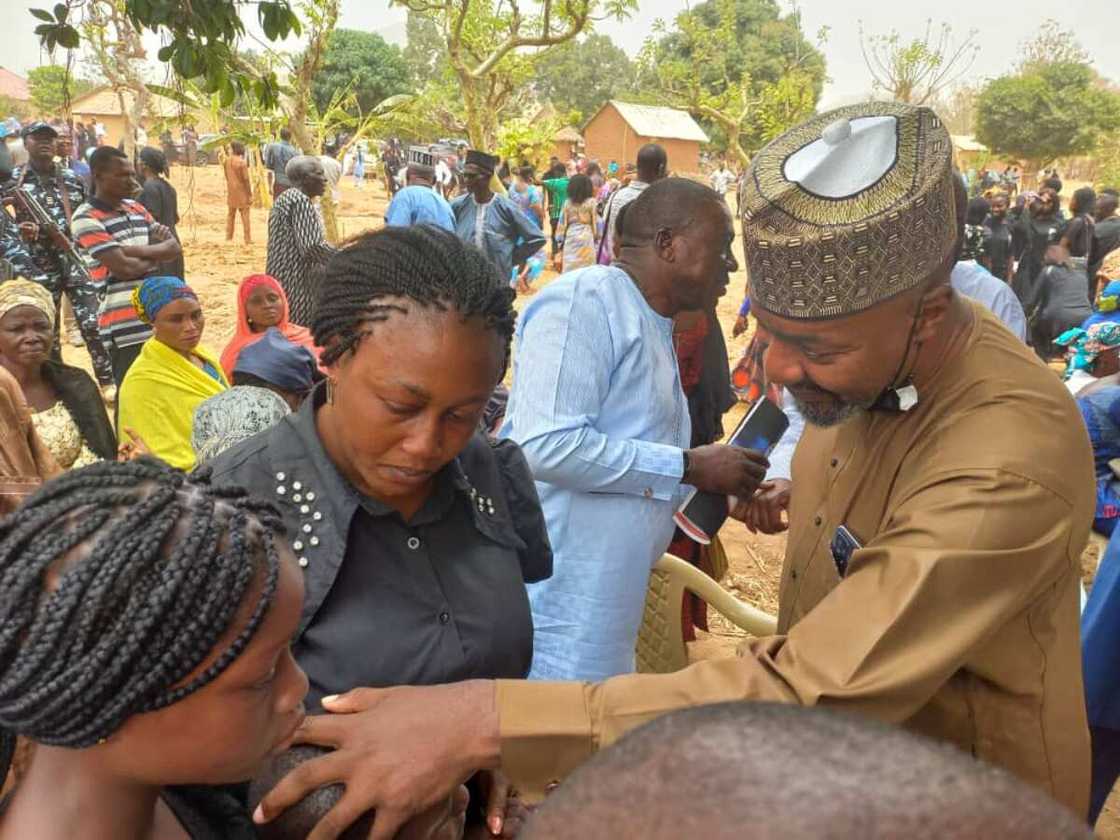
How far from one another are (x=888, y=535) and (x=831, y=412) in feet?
1.12

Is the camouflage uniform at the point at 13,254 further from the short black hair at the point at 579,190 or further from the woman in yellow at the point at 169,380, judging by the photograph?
the short black hair at the point at 579,190

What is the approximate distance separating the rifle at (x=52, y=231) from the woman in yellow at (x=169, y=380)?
9.98 ft

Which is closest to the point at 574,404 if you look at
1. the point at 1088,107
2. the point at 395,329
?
the point at 395,329

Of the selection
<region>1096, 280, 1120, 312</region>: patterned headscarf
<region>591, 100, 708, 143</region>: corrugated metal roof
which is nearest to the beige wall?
<region>591, 100, 708, 143</region>: corrugated metal roof

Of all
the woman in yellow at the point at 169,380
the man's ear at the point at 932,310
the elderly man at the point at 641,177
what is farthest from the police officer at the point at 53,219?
the man's ear at the point at 932,310

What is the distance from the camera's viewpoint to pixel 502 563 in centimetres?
164

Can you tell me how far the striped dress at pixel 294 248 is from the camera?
636 cm

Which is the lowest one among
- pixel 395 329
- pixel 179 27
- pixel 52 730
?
pixel 52 730

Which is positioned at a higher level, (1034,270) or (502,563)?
(502,563)

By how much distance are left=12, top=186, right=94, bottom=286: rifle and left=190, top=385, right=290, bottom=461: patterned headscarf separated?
4650 mm

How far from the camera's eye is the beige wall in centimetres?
3400

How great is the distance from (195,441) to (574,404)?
4.88 feet

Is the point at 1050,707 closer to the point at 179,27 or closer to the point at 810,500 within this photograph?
the point at 810,500

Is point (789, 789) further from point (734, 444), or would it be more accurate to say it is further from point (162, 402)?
point (162, 402)
